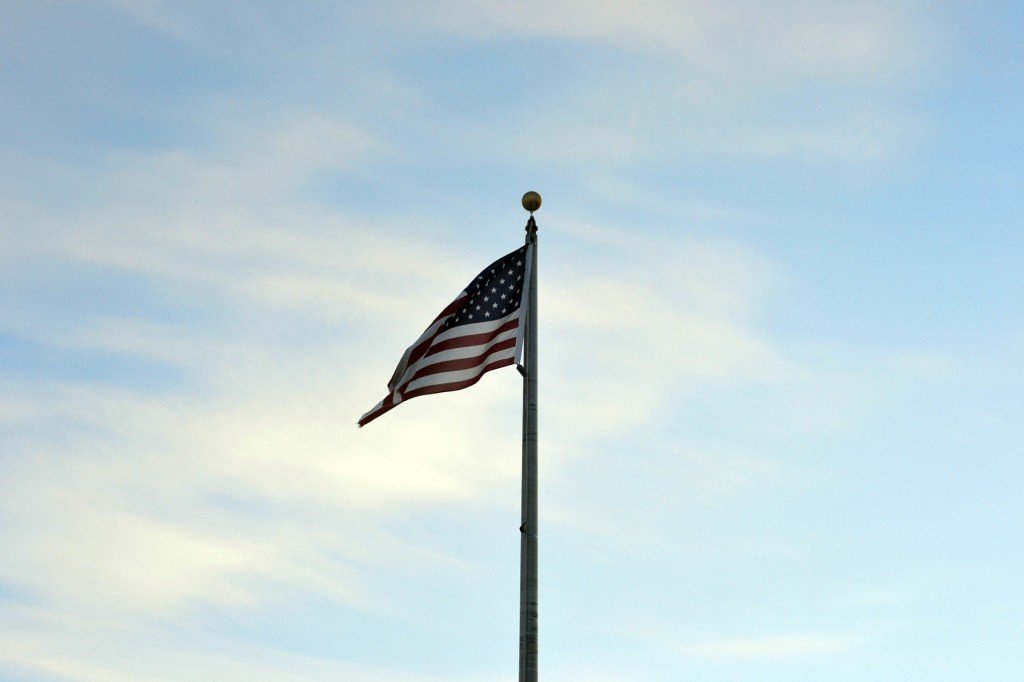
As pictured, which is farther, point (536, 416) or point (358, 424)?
point (358, 424)

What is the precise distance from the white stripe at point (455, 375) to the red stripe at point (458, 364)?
6 centimetres

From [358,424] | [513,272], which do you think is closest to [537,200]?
[513,272]

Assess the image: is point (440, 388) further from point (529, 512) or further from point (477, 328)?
point (529, 512)

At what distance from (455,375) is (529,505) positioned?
3541mm

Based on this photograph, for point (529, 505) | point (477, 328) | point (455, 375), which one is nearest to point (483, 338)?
point (477, 328)

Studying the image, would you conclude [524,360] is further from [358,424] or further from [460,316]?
[358,424]

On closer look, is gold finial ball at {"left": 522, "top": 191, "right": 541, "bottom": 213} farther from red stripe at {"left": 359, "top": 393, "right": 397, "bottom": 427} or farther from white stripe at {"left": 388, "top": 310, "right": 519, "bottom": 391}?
red stripe at {"left": 359, "top": 393, "right": 397, "bottom": 427}

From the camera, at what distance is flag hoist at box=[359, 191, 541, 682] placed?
21984 mm

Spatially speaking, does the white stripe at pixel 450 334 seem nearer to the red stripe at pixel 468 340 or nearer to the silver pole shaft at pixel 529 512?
the red stripe at pixel 468 340

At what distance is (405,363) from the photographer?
23.2 m

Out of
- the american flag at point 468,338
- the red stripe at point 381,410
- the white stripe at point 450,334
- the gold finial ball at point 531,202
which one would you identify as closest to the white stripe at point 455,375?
the american flag at point 468,338

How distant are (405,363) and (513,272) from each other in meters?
2.57

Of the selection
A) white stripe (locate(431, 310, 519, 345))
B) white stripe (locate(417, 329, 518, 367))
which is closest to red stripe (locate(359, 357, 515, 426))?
white stripe (locate(417, 329, 518, 367))

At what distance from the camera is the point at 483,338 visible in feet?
74.8
